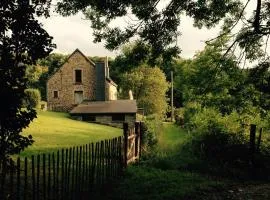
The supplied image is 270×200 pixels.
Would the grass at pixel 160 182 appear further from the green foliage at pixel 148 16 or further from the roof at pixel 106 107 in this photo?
the roof at pixel 106 107

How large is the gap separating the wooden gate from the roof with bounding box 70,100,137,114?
31182 millimetres

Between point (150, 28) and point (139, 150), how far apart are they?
729 centimetres

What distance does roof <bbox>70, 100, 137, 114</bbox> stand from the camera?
47.8m

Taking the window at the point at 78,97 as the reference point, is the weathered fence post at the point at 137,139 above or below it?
below

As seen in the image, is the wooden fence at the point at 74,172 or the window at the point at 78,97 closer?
the wooden fence at the point at 74,172

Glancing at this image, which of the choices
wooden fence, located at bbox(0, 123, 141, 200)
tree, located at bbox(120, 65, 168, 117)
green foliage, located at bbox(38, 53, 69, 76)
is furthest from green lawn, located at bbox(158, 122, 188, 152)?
green foliage, located at bbox(38, 53, 69, 76)

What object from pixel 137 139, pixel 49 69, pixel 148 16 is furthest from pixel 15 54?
pixel 49 69

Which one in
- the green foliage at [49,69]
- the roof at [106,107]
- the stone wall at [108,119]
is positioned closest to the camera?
the stone wall at [108,119]

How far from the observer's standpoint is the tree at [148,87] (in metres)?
70.1

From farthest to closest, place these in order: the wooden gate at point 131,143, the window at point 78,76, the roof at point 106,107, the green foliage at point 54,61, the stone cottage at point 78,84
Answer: the green foliage at point 54,61 < the window at point 78,76 < the stone cottage at point 78,84 < the roof at point 106,107 < the wooden gate at point 131,143

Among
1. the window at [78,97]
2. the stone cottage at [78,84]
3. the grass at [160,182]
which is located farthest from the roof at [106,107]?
the grass at [160,182]

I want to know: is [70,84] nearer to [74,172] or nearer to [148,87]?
[148,87]

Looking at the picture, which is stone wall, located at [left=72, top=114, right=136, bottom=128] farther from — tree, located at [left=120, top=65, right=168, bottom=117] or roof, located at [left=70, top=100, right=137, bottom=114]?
tree, located at [left=120, top=65, right=168, bottom=117]

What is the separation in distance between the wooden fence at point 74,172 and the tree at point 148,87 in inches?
2127
